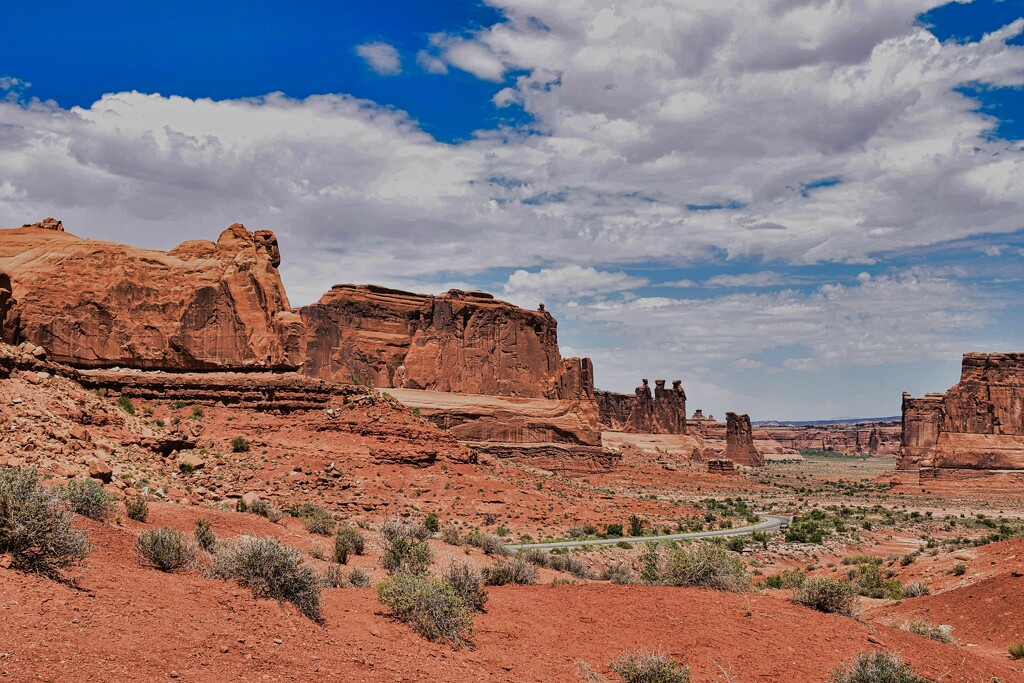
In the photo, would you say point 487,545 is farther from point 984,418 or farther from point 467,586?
point 984,418

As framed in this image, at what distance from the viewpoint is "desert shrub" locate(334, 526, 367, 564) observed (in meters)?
16.6

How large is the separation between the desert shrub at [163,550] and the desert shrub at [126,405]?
18.7 m

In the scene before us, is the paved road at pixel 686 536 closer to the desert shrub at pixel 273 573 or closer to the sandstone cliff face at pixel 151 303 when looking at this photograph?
the desert shrub at pixel 273 573

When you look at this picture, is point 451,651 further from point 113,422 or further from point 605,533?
point 605,533

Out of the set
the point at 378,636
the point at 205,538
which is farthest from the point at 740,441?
the point at 378,636

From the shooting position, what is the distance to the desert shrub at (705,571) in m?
14.3

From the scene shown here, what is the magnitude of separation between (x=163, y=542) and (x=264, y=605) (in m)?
2.20

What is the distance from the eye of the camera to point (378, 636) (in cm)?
960

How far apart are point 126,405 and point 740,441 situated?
4105 inches

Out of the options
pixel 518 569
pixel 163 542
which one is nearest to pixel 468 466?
pixel 518 569

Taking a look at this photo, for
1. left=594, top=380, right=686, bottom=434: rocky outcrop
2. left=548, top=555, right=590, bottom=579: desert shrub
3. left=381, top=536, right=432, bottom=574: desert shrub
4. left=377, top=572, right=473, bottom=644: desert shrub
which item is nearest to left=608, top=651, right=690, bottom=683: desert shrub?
left=377, top=572, right=473, bottom=644: desert shrub

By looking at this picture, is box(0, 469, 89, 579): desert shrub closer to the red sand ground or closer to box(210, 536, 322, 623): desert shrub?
the red sand ground

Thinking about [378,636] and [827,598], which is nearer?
[378,636]

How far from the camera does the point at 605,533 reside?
3109 centimetres
